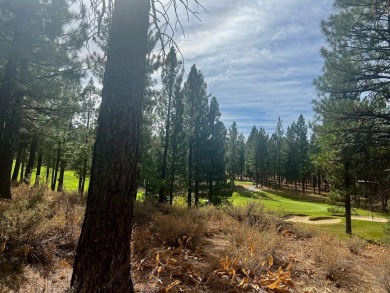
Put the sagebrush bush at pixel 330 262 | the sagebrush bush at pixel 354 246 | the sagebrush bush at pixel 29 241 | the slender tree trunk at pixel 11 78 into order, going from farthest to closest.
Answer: the slender tree trunk at pixel 11 78, the sagebrush bush at pixel 354 246, the sagebrush bush at pixel 330 262, the sagebrush bush at pixel 29 241

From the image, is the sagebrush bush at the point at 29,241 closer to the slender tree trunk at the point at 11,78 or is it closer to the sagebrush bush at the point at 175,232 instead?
the sagebrush bush at the point at 175,232

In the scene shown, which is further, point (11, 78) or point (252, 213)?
point (252, 213)

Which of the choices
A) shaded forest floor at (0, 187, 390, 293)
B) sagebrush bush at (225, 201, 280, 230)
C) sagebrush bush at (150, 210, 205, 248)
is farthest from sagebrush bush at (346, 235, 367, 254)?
sagebrush bush at (150, 210, 205, 248)

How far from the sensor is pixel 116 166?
109 inches

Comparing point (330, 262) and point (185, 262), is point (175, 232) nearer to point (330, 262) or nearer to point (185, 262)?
point (185, 262)

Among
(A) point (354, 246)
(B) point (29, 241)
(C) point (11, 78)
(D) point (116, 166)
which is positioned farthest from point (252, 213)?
(C) point (11, 78)

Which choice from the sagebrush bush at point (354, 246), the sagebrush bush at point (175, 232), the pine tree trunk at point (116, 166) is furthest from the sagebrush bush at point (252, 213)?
the pine tree trunk at point (116, 166)

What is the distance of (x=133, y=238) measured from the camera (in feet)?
17.1

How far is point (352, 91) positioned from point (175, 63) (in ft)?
53.9

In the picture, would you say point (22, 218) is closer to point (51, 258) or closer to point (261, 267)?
point (51, 258)

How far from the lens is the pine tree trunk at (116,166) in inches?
105

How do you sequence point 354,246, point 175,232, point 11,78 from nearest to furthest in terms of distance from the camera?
1. point 175,232
2. point 354,246
3. point 11,78

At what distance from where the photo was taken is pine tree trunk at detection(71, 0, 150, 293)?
2672 mm

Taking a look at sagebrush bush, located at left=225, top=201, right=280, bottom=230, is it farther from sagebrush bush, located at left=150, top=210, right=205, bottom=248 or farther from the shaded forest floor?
sagebrush bush, located at left=150, top=210, right=205, bottom=248
